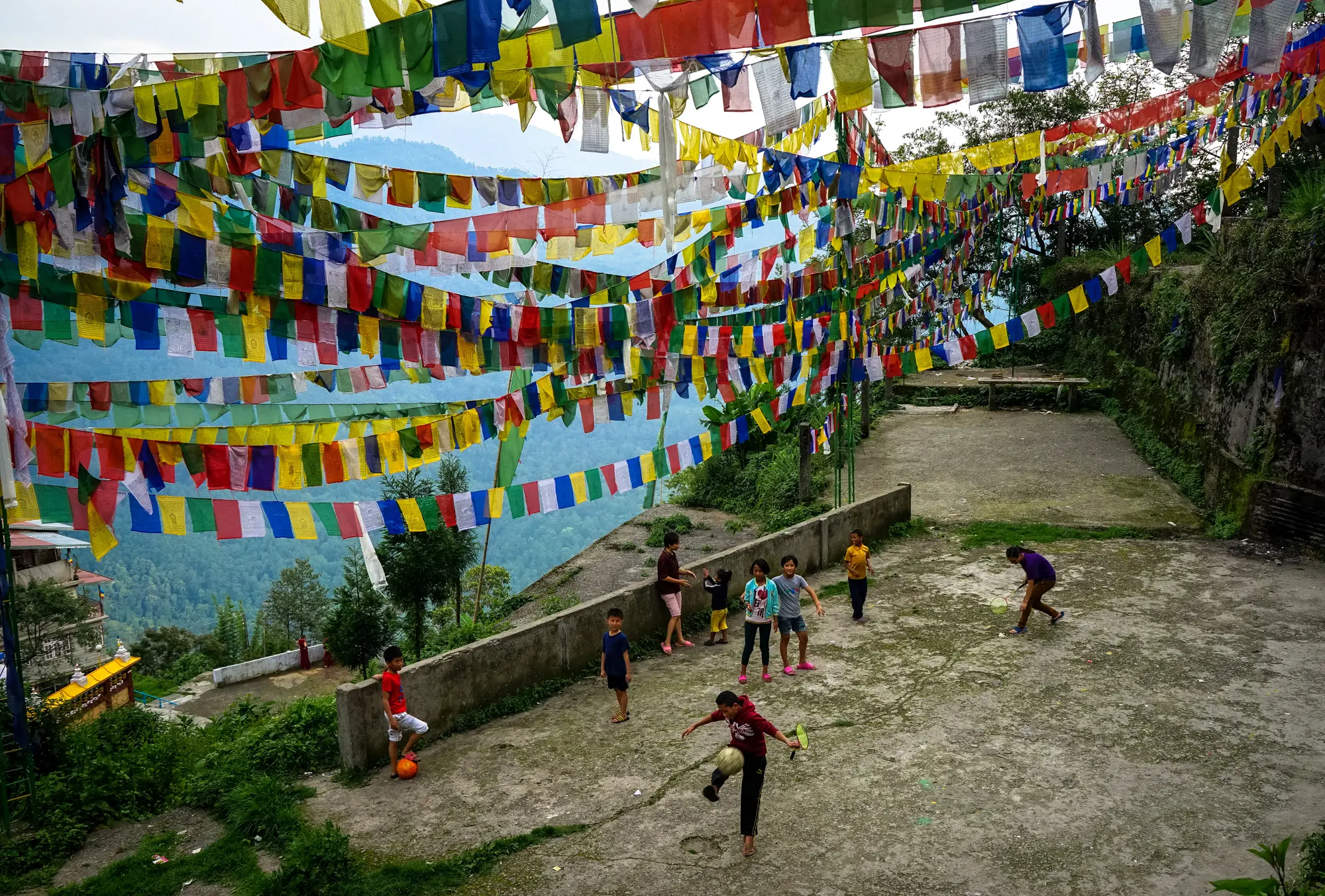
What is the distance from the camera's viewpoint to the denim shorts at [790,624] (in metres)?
9.20

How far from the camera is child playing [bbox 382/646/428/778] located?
7.74m

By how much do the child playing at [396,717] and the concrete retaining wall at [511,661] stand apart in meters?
0.25

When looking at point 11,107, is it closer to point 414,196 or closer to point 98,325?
point 98,325

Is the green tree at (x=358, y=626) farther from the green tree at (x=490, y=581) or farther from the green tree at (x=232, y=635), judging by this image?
the green tree at (x=232, y=635)

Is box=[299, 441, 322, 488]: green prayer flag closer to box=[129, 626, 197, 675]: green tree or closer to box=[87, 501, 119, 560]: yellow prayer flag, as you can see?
box=[87, 501, 119, 560]: yellow prayer flag

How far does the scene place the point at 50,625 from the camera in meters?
32.1

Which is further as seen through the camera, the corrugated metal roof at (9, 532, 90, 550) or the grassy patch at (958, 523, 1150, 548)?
the corrugated metal roof at (9, 532, 90, 550)

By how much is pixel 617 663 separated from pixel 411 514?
2.51 m

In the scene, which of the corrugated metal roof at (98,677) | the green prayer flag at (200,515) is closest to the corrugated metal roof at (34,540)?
the corrugated metal roof at (98,677)

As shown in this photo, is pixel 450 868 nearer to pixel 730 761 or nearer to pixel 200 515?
pixel 730 761

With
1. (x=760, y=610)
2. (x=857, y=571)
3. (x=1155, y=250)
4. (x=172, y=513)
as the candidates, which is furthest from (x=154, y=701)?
(x=1155, y=250)

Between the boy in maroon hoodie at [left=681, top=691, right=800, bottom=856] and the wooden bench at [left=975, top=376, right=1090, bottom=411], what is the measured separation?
19896 millimetres

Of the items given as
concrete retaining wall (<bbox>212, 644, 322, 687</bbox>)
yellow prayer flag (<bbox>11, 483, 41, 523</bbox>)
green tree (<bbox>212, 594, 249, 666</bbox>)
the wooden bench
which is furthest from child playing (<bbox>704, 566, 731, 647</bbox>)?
green tree (<bbox>212, 594, 249, 666</bbox>)

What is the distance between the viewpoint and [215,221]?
7.81 meters
